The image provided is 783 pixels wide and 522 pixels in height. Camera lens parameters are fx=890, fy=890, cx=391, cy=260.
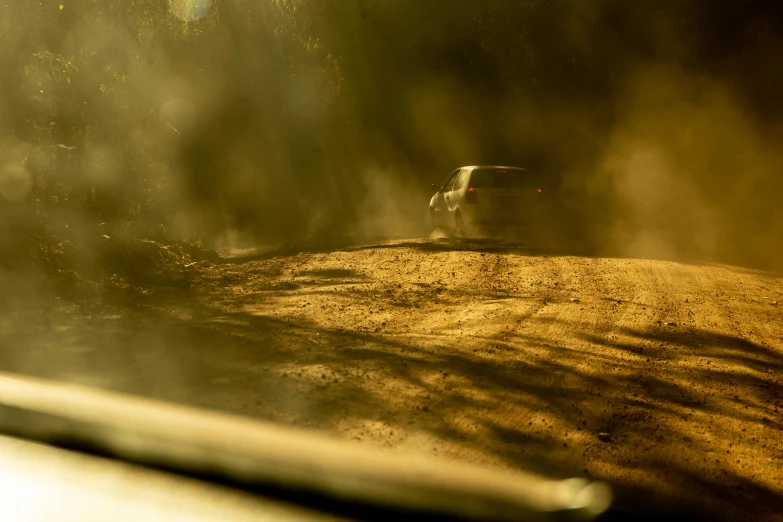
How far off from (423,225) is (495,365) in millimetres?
21394

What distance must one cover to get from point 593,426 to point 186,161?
26.5 m

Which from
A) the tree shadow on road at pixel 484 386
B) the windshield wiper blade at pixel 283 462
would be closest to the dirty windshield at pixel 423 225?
the tree shadow on road at pixel 484 386

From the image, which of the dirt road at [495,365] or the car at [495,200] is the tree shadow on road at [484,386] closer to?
the dirt road at [495,365]

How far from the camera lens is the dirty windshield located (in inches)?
263

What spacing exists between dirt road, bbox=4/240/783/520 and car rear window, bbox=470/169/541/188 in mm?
5943

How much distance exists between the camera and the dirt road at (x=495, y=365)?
582cm

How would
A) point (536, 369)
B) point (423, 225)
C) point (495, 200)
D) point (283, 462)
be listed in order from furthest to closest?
point (423, 225) → point (495, 200) → point (536, 369) → point (283, 462)

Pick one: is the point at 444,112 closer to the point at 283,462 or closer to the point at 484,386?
the point at 484,386

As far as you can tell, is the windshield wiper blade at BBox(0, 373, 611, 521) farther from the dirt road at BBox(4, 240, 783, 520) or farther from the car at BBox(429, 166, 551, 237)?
the car at BBox(429, 166, 551, 237)

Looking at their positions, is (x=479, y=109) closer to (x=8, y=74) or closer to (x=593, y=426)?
(x=8, y=74)

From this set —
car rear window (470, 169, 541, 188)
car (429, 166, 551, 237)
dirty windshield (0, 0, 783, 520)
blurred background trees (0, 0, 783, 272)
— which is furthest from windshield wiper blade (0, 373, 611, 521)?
car rear window (470, 169, 541, 188)

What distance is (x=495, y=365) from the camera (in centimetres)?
801

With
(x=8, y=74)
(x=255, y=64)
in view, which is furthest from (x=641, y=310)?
(x=255, y=64)

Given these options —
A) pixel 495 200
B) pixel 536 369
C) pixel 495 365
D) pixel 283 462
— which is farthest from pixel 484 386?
pixel 495 200
